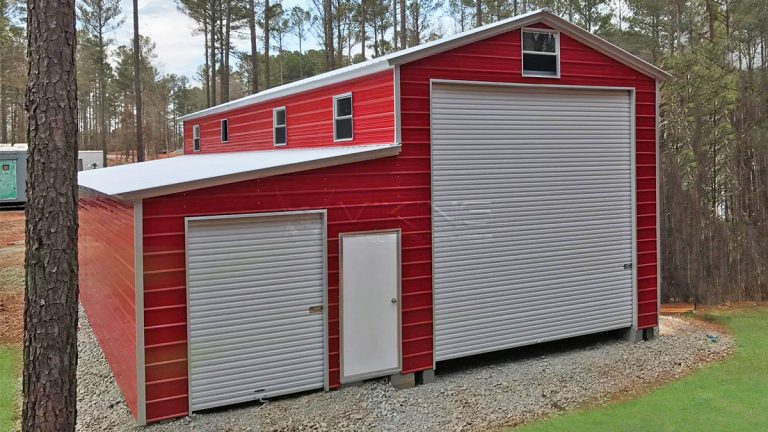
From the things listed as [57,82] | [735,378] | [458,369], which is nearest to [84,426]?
[57,82]

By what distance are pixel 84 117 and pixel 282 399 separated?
5183cm

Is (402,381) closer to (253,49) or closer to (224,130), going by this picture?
(224,130)

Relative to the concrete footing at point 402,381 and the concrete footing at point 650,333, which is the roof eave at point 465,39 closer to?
the concrete footing at point 402,381

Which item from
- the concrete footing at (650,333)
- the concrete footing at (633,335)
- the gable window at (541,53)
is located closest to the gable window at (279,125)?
the gable window at (541,53)

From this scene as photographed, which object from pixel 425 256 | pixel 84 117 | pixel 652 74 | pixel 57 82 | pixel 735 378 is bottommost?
pixel 735 378

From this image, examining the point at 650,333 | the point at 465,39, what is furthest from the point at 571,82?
the point at 650,333

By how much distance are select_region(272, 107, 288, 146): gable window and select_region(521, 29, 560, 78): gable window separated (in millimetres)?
5316

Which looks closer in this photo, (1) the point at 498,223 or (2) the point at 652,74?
(1) the point at 498,223

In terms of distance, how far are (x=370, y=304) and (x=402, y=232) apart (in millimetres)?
937

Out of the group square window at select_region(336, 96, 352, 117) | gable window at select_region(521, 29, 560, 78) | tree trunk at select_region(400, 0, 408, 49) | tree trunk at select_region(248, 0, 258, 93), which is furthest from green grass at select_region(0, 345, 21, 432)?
tree trunk at select_region(400, 0, 408, 49)

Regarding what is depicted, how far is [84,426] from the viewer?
641 cm

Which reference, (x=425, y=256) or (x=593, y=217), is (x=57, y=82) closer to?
(x=425, y=256)

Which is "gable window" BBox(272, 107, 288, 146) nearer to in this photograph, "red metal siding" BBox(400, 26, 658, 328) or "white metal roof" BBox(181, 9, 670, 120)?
"white metal roof" BBox(181, 9, 670, 120)

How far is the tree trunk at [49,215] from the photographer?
4.22 metres
